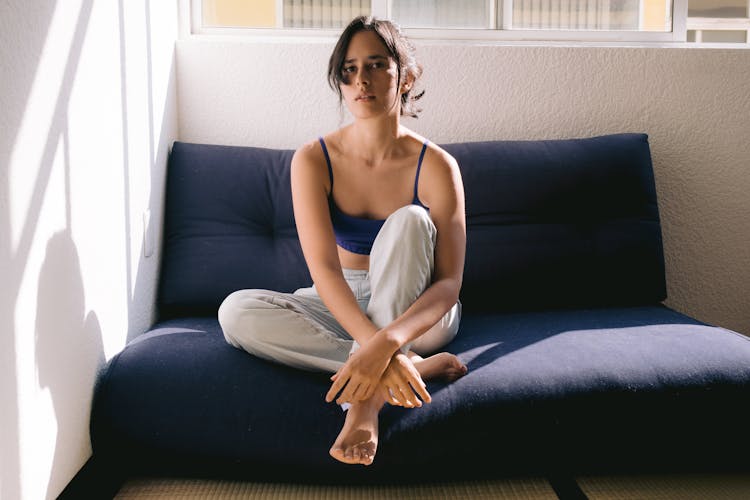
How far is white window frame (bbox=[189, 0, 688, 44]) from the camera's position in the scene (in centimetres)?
237

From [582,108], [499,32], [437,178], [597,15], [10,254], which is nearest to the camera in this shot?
[10,254]

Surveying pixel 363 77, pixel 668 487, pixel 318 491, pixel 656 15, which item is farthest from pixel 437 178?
pixel 656 15

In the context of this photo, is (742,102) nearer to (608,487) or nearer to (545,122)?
(545,122)

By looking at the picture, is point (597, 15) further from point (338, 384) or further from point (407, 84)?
point (338, 384)

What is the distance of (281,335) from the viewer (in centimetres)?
144

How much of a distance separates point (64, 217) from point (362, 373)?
662mm

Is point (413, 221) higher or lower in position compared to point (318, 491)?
higher

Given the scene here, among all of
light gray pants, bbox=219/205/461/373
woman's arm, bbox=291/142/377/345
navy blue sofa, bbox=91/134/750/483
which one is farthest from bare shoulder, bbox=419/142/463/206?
navy blue sofa, bbox=91/134/750/483

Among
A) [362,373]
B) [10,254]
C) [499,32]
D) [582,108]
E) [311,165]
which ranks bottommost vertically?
[362,373]

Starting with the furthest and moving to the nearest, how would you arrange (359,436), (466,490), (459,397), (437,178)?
1. (437,178)
2. (466,490)
3. (459,397)
4. (359,436)

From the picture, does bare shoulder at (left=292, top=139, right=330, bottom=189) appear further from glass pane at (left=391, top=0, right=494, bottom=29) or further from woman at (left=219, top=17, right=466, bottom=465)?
glass pane at (left=391, top=0, right=494, bottom=29)

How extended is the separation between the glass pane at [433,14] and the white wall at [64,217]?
97cm

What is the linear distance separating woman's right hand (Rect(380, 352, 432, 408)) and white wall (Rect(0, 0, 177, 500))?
63 centimetres

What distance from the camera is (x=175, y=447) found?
1.38m
